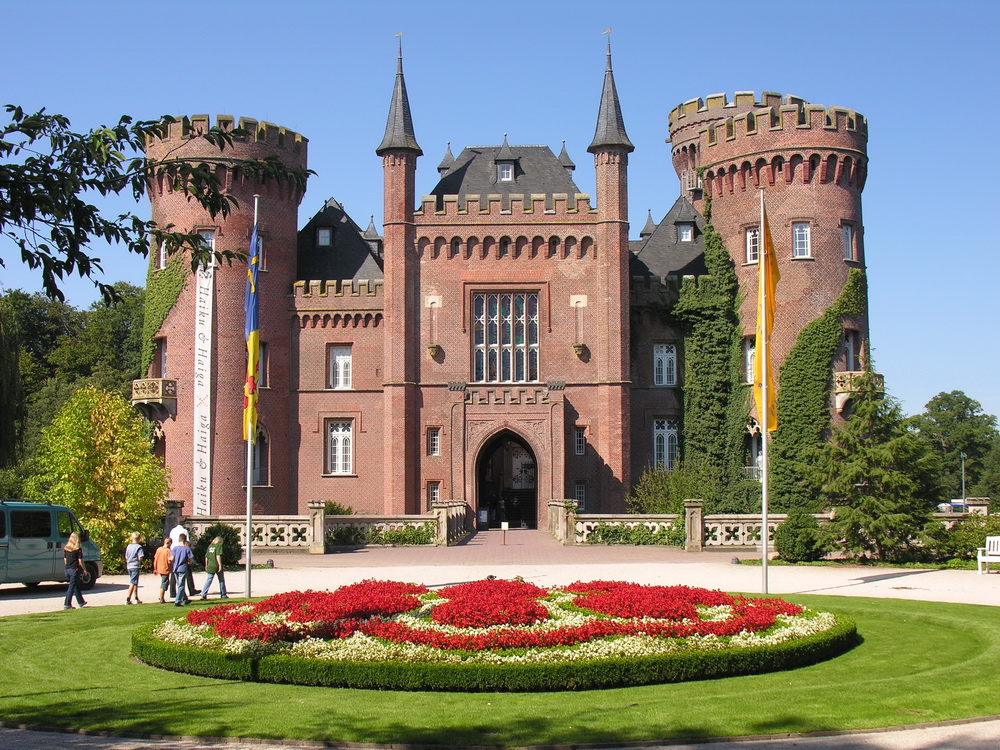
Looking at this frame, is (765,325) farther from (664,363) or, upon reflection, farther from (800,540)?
(664,363)

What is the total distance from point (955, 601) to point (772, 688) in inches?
Result: 376

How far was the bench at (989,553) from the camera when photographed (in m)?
26.0

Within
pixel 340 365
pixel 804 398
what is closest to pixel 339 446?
pixel 340 365

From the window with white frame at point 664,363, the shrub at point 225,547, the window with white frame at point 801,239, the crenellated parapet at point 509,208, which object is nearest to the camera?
the shrub at point 225,547

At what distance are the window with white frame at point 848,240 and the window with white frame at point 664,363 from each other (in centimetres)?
800

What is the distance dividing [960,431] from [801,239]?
264 feet

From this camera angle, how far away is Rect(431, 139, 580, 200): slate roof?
4700cm

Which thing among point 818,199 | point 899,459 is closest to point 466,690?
point 899,459

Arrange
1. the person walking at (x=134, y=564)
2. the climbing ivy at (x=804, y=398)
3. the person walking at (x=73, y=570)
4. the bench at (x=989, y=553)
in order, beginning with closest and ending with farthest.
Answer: the person walking at (x=73, y=570), the person walking at (x=134, y=564), the bench at (x=989, y=553), the climbing ivy at (x=804, y=398)

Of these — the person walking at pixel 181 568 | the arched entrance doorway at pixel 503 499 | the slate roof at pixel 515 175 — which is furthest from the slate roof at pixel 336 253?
the person walking at pixel 181 568

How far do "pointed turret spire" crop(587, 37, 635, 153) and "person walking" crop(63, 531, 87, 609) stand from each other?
96.0 ft

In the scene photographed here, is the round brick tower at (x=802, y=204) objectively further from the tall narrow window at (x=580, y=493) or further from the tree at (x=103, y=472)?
the tree at (x=103, y=472)

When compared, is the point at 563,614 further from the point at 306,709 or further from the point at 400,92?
the point at 400,92

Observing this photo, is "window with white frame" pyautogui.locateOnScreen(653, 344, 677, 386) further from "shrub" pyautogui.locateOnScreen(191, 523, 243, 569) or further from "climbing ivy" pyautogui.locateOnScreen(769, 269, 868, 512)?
"shrub" pyautogui.locateOnScreen(191, 523, 243, 569)
